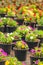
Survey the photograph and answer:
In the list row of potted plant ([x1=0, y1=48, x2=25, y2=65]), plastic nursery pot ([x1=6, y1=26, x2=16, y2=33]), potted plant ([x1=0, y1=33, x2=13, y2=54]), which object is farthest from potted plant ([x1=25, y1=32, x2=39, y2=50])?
row of potted plant ([x1=0, y1=48, x2=25, y2=65])

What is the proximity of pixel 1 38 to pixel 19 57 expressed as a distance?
0.79 m

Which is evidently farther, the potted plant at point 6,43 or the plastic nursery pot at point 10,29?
the plastic nursery pot at point 10,29

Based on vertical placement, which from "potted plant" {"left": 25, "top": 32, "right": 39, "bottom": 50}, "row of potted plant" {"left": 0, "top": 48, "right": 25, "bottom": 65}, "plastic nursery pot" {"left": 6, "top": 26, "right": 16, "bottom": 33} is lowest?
"plastic nursery pot" {"left": 6, "top": 26, "right": 16, "bottom": 33}

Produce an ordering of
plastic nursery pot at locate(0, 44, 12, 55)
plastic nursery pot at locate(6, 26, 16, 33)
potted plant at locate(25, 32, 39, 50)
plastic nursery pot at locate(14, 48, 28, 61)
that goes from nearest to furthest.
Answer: plastic nursery pot at locate(14, 48, 28, 61) < plastic nursery pot at locate(0, 44, 12, 55) < potted plant at locate(25, 32, 39, 50) < plastic nursery pot at locate(6, 26, 16, 33)

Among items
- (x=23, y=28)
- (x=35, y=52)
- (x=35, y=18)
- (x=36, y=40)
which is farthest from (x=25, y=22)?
(x=35, y=52)

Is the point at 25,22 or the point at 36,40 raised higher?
the point at 36,40

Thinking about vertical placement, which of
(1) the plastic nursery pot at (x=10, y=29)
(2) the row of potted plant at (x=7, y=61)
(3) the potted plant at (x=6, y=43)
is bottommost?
(1) the plastic nursery pot at (x=10, y=29)

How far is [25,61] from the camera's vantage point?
8188mm

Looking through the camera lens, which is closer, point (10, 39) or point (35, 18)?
point (10, 39)

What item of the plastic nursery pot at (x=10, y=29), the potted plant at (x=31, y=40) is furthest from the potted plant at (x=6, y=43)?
the plastic nursery pot at (x=10, y=29)

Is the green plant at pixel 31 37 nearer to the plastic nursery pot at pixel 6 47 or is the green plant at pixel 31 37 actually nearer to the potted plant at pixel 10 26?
the plastic nursery pot at pixel 6 47

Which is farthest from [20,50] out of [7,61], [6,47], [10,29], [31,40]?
[10,29]

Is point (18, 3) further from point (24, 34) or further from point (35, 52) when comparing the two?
point (35, 52)

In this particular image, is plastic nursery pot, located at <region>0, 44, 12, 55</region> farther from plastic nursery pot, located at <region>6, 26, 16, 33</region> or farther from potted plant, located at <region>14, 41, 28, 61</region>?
plastic nursery pot, located at <region>6, 26, 16, 33</region>
